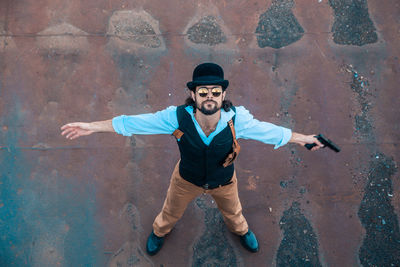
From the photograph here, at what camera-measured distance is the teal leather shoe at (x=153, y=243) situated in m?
3.65

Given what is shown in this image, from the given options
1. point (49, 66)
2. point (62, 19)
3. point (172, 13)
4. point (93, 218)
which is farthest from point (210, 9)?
point (93, 218)

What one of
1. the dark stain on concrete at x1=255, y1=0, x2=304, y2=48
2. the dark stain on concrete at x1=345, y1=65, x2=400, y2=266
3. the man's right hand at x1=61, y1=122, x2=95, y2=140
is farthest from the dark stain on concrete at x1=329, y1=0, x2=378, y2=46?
the man's right hand at x1=61, y1=122, x2=95, y2=140

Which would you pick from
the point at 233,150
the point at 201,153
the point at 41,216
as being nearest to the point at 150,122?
the point at 201,153

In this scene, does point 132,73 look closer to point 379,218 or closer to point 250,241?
point 250,241

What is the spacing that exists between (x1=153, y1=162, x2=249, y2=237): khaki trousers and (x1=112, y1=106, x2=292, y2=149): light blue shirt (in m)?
0.56

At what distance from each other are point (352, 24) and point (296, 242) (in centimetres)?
318

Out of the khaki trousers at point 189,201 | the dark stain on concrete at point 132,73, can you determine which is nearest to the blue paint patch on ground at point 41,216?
the khaki trousers at point 189,201

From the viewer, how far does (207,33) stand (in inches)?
174

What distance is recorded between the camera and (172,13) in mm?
4484

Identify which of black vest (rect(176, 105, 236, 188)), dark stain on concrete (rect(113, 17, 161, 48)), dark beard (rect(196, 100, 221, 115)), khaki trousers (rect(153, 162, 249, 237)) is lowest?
khaki trousers (rect(153, 162, 249, 237))

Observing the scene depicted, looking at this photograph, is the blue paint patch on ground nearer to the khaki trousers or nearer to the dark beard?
the khaki trousers

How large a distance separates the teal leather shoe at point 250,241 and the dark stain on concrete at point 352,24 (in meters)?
2.98

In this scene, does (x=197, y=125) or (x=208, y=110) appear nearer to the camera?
(x=208, y=110)

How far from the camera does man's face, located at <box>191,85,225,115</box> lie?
7.91ft
